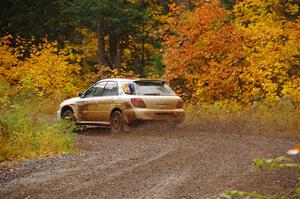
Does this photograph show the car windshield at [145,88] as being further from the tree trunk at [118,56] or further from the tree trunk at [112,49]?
the tree trunk at [112,49]

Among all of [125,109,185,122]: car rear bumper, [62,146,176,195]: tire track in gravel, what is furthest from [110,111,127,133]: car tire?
[62,146,176,195]: tire track in gravel

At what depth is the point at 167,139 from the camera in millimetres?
14242

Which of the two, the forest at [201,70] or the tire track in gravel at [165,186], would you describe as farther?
the forest at [201,70]

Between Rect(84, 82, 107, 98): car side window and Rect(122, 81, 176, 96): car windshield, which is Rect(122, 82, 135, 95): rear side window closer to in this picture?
Rect(122, 81, 176, 96): car windshield

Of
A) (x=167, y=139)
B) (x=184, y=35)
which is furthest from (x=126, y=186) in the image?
(x=184, y=35)

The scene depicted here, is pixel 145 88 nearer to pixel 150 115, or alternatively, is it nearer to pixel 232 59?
pixel 150 115

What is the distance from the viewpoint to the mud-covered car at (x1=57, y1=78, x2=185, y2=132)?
15.7 m

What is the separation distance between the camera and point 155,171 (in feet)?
31.1

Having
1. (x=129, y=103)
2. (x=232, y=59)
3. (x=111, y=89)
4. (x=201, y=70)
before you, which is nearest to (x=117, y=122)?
(x=129, y=103)

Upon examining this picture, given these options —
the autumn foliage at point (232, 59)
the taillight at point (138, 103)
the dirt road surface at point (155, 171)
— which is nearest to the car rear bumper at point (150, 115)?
the taillight at point (138, 103)

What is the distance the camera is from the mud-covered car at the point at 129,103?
1569cm

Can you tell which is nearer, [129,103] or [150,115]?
[150,115]

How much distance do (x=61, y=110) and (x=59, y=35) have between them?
61.5 feet

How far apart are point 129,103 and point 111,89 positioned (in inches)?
49.0
